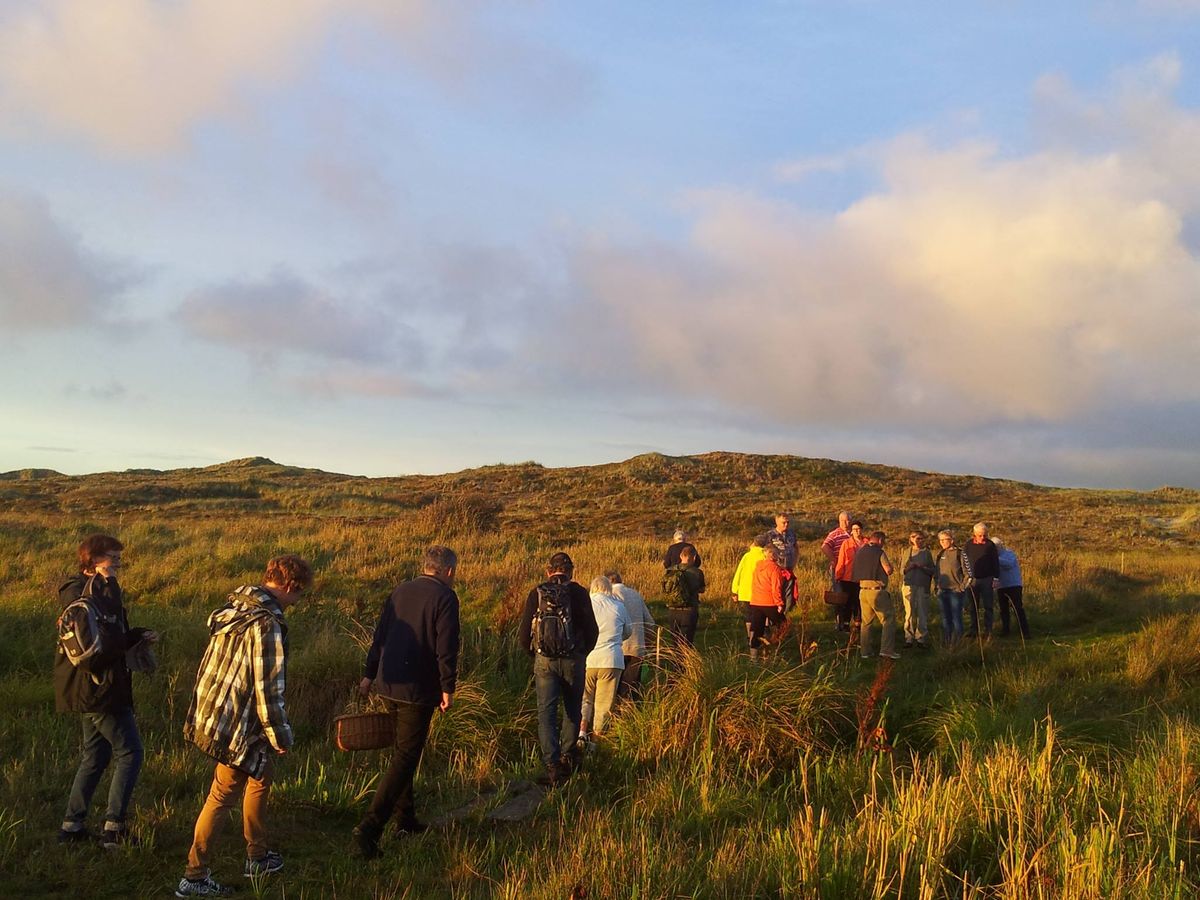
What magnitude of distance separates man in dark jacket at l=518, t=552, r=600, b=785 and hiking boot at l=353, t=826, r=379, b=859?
1.74 metres

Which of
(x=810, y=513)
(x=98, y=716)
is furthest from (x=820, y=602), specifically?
(x=810, y=513)

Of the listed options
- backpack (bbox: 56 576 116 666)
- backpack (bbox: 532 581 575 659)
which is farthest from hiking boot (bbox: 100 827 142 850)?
backpack (bbox: 532 581 575 659)

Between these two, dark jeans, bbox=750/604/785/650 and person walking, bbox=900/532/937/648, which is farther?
person walking, bbox=900/532/937/648

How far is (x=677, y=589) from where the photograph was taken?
419 inches

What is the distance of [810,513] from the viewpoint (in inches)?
1467

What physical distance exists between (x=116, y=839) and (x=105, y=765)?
463 millimetres

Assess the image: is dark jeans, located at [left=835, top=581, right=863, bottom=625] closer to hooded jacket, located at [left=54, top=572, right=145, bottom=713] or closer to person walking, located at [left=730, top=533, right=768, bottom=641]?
person walking, located at [left=730, top=533, right=768, bottom=641]

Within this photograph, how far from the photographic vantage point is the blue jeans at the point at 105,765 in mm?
5781

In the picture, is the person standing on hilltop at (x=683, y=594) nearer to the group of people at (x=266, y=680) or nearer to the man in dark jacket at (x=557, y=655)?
the group of people at (x=266, y=680)

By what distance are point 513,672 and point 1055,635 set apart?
853 cm

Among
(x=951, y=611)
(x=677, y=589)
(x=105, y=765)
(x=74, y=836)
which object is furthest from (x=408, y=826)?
(x=951, y=611)

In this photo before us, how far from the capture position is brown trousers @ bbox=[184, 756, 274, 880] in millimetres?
5168

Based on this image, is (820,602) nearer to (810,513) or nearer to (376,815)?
(376,815)

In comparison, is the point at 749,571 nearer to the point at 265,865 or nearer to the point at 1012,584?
the point at 1012,584
